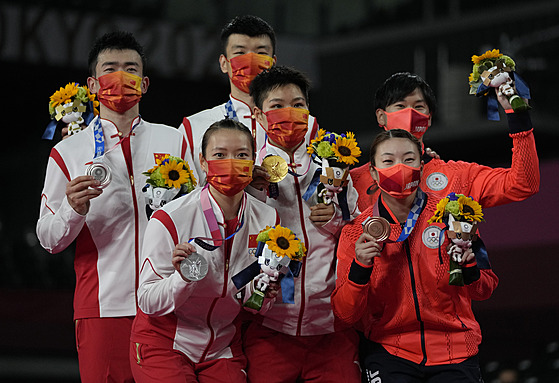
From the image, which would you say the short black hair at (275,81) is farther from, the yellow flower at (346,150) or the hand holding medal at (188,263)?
the hand holding medal at (188,263)

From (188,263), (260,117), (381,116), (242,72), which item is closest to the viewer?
(188,263)

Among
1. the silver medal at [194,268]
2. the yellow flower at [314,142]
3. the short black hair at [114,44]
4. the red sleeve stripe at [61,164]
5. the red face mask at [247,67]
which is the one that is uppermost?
the short black hair at [114,44]

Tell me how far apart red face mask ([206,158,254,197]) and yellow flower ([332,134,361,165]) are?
0.44 meters

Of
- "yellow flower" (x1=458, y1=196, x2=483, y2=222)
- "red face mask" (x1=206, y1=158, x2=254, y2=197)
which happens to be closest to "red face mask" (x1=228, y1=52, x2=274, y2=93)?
"red face mask" (x1=206, y1=158, x2=254, y2=197)

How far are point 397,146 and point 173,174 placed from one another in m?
1.00

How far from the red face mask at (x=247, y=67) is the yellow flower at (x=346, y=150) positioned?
685 millimetres

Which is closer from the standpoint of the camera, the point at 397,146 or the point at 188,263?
the point at 188,263

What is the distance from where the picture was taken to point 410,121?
385 centimetres

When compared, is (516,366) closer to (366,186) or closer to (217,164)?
(366,186)

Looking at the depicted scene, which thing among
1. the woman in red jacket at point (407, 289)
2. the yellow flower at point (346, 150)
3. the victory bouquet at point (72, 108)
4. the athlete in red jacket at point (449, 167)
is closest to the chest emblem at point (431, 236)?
the woman in red jacket at point (407, 289)

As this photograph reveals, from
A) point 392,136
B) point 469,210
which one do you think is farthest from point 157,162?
point 469,210

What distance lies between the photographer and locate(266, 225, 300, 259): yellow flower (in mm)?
3262

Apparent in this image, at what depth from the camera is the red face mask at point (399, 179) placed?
11.3 feet

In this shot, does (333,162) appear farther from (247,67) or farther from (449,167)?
(247,67)
